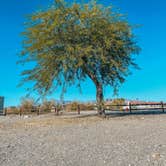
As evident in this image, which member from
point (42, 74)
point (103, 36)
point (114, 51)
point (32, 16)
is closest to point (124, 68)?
point (114, 51)

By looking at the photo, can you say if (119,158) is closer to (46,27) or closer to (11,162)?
(11,162)

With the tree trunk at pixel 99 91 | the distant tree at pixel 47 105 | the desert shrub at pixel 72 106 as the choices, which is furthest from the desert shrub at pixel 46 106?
the tree trunk at pixel 99 91

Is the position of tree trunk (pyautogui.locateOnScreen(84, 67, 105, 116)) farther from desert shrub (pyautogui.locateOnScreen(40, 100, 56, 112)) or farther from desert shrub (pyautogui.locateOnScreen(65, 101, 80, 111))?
desert shrub (pyautogui.locateOnScreen(65, 101, 80, 111))

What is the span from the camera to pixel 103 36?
2155 centimetres

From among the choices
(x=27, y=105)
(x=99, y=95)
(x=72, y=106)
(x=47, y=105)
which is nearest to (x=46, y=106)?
(x=47, y=105)

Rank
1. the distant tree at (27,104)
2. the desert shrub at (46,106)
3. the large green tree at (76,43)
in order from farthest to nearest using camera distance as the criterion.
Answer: the distant tree at (27,104) < the desert shrub at (46,106) < the large green tree at (76,43)

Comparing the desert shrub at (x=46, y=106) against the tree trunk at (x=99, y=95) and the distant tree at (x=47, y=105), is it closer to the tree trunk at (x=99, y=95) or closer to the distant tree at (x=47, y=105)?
the distant tree at (x=47, y=105)

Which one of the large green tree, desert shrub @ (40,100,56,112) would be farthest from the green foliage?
desert shrub @ (40,100,56,112)

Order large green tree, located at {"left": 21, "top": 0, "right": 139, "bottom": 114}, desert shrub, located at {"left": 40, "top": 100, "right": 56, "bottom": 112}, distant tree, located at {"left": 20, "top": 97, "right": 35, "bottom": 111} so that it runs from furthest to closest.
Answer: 1. distant tree, located at {"left": 20, "top": 97, "right": 35, "bottom": 111}
2. desert shrub, located at {"left": 40, "top": 100, "right": 56, "bottom": 112}
3. large green tree, located at {"left": 21, "top": 0, "right": 139, "bottom": 114}

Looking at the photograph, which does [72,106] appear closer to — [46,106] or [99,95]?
[46,106]

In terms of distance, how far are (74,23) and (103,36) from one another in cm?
260

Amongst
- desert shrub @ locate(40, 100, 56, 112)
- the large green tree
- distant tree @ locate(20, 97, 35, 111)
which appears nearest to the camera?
the large green tree

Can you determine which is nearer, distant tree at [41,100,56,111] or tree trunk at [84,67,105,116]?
tree trunk at [84,67,105,116]

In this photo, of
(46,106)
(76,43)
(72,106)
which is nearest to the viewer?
(76,43)
